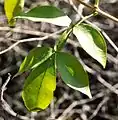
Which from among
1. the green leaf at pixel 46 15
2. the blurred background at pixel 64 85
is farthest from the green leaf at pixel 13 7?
the blurred background at pixel 64 85

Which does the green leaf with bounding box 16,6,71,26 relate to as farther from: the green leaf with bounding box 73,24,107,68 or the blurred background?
the blurred background

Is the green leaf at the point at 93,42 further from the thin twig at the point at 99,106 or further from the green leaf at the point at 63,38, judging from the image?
the thin twig at the point at 99,106

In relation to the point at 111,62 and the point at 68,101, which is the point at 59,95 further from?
the point at 111,62

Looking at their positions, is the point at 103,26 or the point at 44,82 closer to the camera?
the point at 44,82

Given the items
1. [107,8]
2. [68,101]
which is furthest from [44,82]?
[107,8]

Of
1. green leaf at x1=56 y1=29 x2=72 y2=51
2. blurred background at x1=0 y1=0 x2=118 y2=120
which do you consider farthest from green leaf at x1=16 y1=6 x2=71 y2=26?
blurred background at x1=0 y1=0 x2=118 y2=120

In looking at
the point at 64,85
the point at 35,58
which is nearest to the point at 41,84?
the point at 35,58
